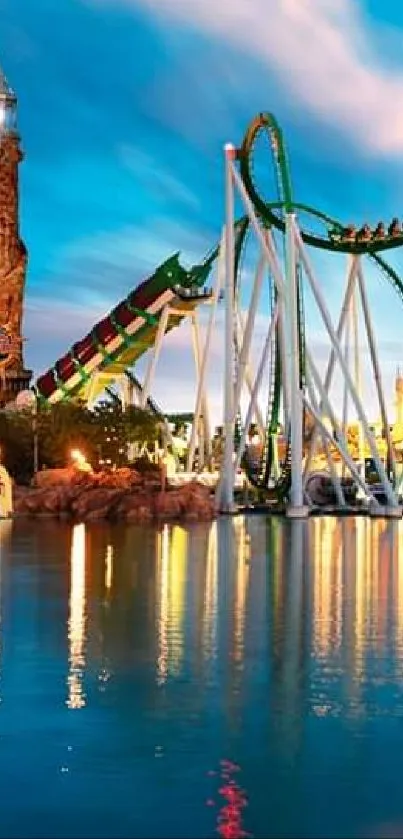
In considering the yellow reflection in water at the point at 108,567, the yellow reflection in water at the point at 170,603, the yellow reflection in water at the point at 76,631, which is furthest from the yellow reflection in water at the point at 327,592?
the yellow reflection in water at the point at 108,567

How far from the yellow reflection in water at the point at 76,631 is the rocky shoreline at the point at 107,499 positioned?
15267mm

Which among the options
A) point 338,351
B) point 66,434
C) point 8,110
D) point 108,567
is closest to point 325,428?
point 338,351

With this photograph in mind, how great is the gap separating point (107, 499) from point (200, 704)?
31510mm

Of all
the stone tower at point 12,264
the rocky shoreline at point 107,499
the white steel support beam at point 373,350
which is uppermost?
the stone tower at point 12,264

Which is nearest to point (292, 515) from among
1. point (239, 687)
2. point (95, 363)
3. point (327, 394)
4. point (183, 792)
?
point (327, 394)

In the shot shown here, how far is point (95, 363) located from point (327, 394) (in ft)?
46.1

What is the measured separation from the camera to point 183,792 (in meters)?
8.83

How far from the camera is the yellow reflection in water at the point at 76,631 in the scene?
11.8m

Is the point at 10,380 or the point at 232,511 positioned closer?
the point at 232,511

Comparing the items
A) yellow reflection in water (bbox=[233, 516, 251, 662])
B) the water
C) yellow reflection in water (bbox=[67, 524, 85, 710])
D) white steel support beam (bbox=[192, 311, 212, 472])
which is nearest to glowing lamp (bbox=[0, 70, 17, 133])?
white steel support beam (bbox=[192, 311, 212, 472])

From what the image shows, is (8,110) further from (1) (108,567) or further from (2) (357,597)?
(2) (357,597)

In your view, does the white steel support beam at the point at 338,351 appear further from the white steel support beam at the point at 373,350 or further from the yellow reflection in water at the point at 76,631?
the yellow reflection in water at the point at 76,631

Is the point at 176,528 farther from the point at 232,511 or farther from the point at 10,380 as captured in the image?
the point at 10,380

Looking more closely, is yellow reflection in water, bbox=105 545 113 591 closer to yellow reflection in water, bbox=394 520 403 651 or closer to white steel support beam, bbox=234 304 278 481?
yellow reflection in water, bbox=394 520 403 651
